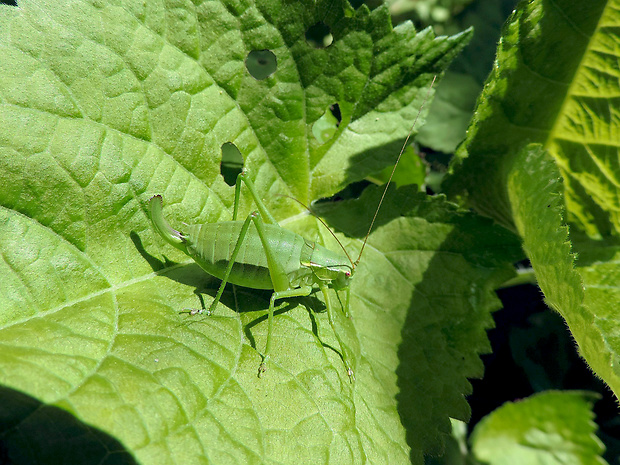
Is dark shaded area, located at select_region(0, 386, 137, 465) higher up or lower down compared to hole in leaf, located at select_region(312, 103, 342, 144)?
lower down

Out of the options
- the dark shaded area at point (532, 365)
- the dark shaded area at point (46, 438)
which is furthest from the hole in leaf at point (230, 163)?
the dark shaded area at point (532, 365)

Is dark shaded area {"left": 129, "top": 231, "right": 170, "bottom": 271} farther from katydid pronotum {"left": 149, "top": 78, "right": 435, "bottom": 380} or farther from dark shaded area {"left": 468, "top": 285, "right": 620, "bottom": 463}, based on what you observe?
dark shaded area {"left": 468, "top": 285, "right": 620, "bottom": 463}

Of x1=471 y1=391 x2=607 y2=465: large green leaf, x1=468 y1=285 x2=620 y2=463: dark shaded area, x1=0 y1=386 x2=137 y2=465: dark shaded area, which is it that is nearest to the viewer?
x1=0 y1=386 x2=137 y2=465: dark shaded area

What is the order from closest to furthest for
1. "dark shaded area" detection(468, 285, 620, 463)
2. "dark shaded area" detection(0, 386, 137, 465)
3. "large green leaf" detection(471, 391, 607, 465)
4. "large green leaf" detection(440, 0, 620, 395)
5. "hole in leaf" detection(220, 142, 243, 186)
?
"dark shaded area" detection(0, 386, 137, 465)
"large green leaf" detection(440, 0, 620, 395)
"large green leaf" detection(471, 391, 607, 465)
"hole in leaf" detection(220, 142, 243, 186)
"dark shaded area" detection(468, 285, 620, 463)

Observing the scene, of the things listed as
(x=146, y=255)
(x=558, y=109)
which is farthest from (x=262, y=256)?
(x=558, y=109)

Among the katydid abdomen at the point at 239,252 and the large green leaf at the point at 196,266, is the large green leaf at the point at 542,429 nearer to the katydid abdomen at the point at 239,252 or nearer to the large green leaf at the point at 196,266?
the large green leaf at the point at 196,266

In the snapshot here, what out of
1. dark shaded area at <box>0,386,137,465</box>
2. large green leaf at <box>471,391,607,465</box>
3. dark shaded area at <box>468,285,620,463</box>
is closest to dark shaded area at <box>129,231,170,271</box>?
dark shaded area at <box>0,386,137,465</box>
